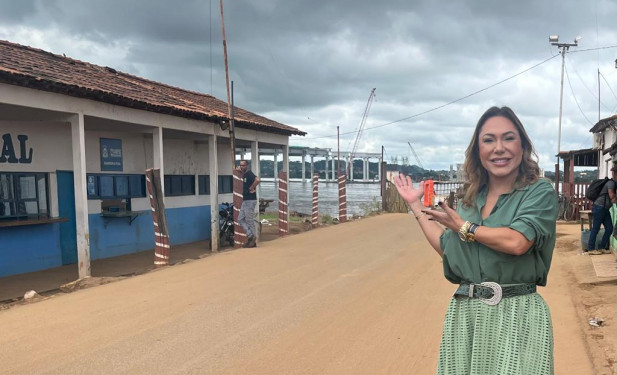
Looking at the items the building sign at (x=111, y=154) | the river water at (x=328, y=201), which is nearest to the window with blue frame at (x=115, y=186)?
the building sign at (x=111, y=154)

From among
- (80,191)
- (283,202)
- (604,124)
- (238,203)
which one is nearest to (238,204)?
(238,203)

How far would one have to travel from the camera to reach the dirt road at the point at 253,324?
4.32 metres

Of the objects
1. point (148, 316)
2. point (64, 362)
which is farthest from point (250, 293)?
point (64, 362)

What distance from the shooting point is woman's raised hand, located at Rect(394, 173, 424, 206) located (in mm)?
2541

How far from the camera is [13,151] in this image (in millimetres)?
9188

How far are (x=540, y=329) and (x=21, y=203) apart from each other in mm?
9849

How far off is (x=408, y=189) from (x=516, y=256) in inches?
26.5

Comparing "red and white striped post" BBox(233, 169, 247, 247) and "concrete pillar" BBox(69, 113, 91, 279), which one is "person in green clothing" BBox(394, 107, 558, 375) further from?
"red and white striped post" BBox(233, 169, 247, 247)

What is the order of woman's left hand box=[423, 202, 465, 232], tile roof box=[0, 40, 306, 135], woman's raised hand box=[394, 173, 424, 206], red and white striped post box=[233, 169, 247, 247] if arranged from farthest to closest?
red and white striped post box=[233, 169, 247, 247], tile roof box=[0, 40, 306, 135], woman's raised hand box=[394, 173, 424, 206], woman's left hand box=[423, 202, 465, 232]

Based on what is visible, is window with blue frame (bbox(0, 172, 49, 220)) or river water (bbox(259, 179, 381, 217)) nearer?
window with blue frame (bbox(0, 172, 49, 220))

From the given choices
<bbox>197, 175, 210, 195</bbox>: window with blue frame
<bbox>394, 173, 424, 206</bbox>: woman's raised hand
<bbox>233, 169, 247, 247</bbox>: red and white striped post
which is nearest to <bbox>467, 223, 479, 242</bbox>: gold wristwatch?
<bbox>394, 173, 424, 206</bbox>: woman's raised hand

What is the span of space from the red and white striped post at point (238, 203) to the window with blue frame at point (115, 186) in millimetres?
2600

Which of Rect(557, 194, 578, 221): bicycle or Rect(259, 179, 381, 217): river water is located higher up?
Rect(557, 194, 578, 221): bicycle

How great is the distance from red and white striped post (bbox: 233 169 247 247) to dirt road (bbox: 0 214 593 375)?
289 centimetres
